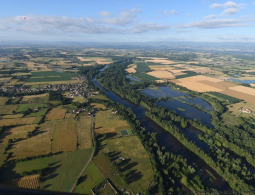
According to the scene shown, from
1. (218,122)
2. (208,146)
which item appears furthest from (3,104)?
(218,122)

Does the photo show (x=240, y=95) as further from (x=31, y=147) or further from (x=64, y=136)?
(x=31, y=147)

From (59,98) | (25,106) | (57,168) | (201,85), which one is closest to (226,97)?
(201,85)

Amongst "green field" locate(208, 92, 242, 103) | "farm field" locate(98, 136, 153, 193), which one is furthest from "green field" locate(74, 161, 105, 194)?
"green field" locate(208, 92, 242, 103)

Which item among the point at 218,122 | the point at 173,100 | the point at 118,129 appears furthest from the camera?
the point at 173,100

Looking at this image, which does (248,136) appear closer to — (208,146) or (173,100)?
(208,146)

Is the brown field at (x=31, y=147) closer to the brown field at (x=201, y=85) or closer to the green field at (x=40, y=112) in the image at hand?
the green field at (x=40, y=112)

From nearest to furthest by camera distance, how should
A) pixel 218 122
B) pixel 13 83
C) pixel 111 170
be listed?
pixel 111 170 < pixel 218 122 < pixel 13 83
